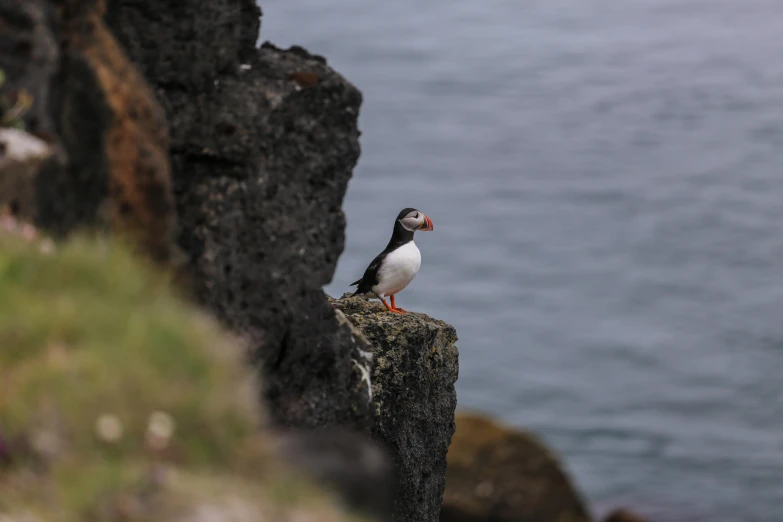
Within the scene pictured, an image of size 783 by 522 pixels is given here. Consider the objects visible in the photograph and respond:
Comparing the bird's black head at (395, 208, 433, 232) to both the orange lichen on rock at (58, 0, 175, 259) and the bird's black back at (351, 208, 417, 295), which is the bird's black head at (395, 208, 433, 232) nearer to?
the bird's black back at (351, 208, 417, 295)

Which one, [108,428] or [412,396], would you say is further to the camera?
[412,396]

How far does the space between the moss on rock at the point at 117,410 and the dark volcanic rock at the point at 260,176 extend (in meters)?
2.89

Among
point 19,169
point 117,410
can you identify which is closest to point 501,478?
point 19,169

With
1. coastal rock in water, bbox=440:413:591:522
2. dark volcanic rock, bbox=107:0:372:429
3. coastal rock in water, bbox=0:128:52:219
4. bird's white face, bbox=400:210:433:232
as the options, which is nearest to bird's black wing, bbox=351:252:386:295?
bird's white face, bbox=400:210:433:232

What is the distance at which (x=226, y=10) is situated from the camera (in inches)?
393

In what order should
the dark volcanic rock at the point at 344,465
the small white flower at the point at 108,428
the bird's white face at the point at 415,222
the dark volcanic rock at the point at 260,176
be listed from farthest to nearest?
the bird's white face at the point at 415,222 < the dark volcanic rock at the point at 260,176 < the dark volcanic rock at the point at 344,465 < the small white flower at the point at 108,428

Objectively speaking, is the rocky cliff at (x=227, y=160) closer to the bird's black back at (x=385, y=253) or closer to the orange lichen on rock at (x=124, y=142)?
the orange lichen on rock at (x=124, y=142)

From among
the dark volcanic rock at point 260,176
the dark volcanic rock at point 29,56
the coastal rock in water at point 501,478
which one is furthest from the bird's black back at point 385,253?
the coastal rock in water at point 501,478

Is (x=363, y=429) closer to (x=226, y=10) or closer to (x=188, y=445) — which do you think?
(x=226, y=10)

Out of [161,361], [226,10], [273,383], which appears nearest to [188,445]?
[161,361]

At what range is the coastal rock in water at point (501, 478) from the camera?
30266 mm

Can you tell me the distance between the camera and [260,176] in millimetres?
10070

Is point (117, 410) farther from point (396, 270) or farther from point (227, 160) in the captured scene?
point (396, 270)

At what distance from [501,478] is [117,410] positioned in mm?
26448
